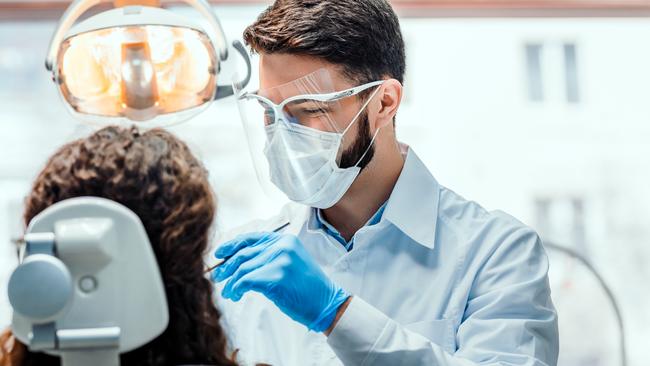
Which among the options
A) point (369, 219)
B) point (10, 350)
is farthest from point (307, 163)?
point (10, 350)

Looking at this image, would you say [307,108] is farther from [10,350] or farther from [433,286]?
[10,350]

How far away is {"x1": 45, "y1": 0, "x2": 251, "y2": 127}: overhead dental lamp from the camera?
6.39ft

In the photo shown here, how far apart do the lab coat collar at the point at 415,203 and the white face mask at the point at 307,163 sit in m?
0.13

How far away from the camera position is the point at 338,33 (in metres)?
2.02

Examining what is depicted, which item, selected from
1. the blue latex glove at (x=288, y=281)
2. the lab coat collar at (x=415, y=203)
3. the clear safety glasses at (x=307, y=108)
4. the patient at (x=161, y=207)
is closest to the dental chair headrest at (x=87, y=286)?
the patient at (x=161, y=207)

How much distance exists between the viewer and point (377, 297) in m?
2.06

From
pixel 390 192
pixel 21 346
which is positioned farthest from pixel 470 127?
pixel 21 346

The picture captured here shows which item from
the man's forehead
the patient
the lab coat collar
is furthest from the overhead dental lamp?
the patient

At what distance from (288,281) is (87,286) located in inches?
24.3

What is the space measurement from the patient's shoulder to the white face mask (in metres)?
0.82

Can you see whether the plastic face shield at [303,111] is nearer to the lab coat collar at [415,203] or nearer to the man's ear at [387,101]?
the man's ear at [387,101]

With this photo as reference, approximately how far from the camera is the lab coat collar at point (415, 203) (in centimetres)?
206

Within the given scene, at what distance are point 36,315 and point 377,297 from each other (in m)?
1.09

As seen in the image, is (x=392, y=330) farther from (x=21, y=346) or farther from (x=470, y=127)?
(x=470, y=127)
